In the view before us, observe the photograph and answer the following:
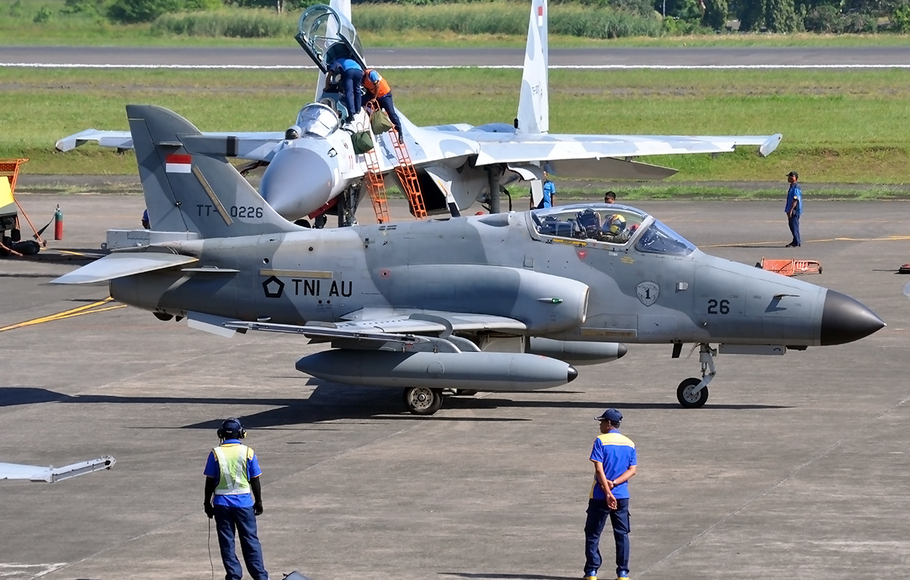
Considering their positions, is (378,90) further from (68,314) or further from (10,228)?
(10,228)

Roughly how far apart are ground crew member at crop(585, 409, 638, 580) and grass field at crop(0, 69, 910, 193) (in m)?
38.9

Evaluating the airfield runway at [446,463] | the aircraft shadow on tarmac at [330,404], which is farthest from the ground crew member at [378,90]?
the aircraft shadow on tarmac at [330,404]

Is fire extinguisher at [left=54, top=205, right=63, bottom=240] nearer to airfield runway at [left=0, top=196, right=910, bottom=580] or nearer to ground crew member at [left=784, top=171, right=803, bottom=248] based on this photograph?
airfield runway at [left=0, top=196, right=910, bottom=580]

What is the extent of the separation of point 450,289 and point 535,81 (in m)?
19.5

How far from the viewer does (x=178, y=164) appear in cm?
1950

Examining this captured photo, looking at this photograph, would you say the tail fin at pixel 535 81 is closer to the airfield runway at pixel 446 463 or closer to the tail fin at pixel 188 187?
the airfield runway at pixel 446 463

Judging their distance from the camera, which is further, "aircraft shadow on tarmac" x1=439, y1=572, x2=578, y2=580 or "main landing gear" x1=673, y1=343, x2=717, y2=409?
"main landing gear" x1=673, y1=343, x2=717, y2=409

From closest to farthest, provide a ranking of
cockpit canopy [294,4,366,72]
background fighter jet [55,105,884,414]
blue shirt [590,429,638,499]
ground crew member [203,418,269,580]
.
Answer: ground crew member [203,418,269,580]
blue shirt [590,429,638,499]
background fighter jet [55,105,884,414]
cockpit canopy [294,4,366,72]

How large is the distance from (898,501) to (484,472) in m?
4.15

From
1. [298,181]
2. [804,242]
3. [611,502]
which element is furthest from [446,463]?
[804,242]

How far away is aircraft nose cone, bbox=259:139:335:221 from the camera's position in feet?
81.0

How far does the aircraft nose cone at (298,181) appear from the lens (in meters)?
24.7

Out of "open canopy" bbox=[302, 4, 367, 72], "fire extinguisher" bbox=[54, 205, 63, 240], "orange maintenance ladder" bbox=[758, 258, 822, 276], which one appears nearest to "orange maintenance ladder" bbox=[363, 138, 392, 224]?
"open canopy" bbox=[302, 4, 367, 72]

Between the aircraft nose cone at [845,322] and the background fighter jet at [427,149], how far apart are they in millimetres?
8265
